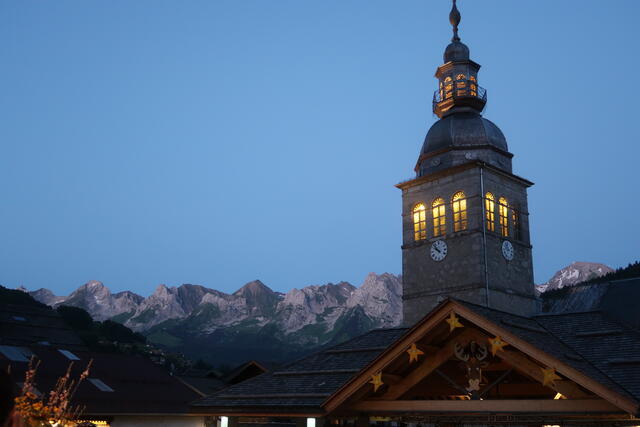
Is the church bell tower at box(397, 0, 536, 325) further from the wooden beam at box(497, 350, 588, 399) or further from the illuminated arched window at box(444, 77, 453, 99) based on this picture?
the wooden beam at box(497, 350, 588, 399)

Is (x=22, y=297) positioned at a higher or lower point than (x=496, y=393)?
higher

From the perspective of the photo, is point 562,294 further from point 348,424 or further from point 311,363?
point 311,363

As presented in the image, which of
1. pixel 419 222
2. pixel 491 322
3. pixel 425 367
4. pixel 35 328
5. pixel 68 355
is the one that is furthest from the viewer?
pixel 35 328

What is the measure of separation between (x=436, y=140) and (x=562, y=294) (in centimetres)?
2599

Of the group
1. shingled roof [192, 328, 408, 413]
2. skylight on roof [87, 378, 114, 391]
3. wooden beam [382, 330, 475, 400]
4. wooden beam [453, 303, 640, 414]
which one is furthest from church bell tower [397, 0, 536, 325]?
wooden beam [453, 303, 640, 414]

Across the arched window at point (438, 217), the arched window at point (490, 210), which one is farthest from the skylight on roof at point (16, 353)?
the arched window at point (490, 210)

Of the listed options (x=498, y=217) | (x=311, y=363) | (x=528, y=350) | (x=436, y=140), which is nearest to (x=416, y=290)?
(x=498, y=217)

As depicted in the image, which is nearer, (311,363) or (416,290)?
(311,363)

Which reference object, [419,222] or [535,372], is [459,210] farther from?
[535,372]

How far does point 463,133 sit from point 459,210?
5.49 metres

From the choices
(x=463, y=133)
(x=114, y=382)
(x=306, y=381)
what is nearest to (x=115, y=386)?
(x=114, y=382)

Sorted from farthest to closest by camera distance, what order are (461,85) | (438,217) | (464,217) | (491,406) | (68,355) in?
(461,85)
(438,217)
(464,217)
(68,355)
(491,406)

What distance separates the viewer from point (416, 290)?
4397 centimetres

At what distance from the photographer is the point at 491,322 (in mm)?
14531
